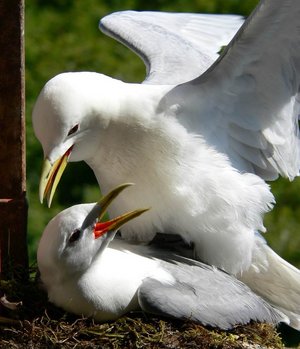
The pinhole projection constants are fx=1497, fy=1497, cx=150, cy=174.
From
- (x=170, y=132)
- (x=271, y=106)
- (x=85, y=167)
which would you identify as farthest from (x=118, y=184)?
(x=85, y=167)

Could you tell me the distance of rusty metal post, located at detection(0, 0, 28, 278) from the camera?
5914 millimetres

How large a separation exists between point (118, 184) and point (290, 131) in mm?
768

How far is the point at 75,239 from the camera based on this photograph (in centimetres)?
578

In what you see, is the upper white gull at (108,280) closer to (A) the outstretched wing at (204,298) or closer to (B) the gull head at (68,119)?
(A) the outstretched wing at (204,298)

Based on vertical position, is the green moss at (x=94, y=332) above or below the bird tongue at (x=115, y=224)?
below

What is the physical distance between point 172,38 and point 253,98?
1.26 m

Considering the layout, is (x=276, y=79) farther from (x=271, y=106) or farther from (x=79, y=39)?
(x=79, y=39)

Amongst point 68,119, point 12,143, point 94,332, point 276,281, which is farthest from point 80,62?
point 94,332

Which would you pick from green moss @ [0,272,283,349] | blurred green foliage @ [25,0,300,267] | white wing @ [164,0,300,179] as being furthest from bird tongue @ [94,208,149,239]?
blurred green foliage @ [25,0,300,267]

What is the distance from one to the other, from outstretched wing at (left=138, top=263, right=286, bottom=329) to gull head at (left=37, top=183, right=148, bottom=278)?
0.24 meters

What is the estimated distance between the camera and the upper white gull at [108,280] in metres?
5.77

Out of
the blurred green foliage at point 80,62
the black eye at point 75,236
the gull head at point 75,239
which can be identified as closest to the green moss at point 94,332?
the gull head at point 75,239

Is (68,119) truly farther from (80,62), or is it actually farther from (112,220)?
(80,62)

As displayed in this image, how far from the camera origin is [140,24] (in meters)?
7.58
